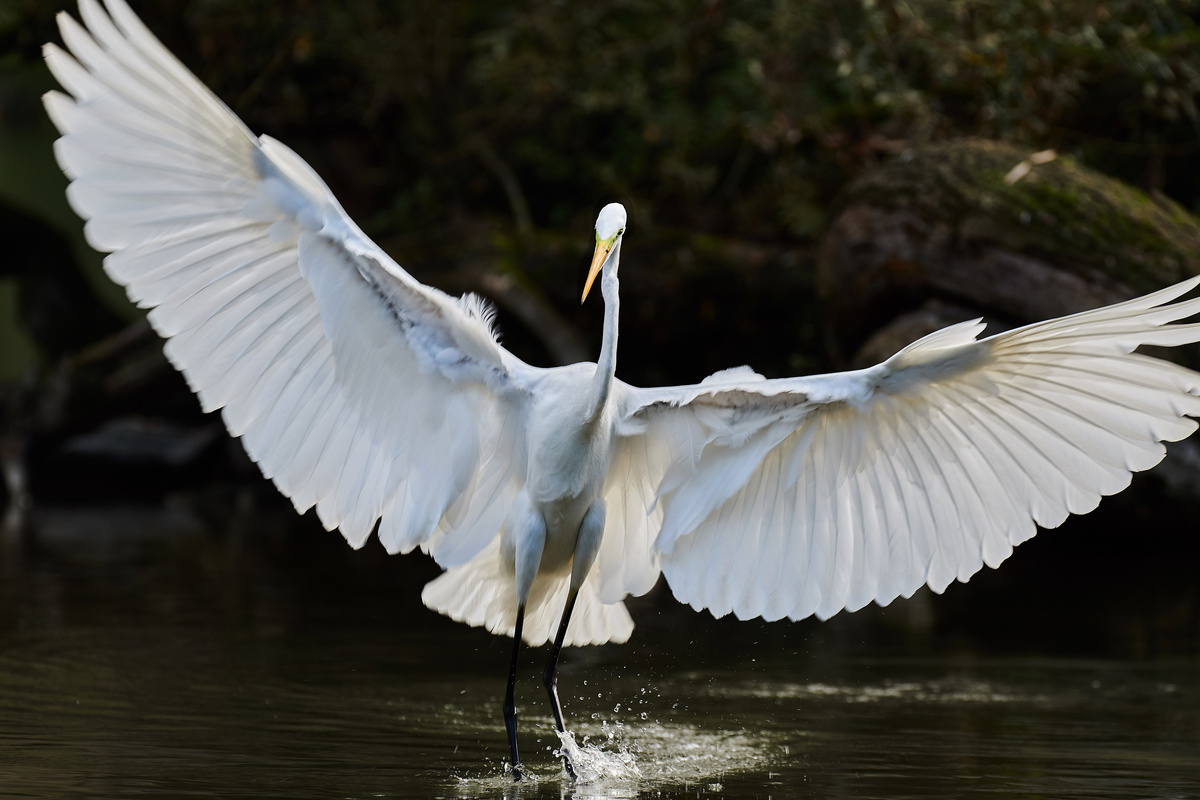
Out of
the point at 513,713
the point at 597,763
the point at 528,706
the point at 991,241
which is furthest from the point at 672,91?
the point at 597,763

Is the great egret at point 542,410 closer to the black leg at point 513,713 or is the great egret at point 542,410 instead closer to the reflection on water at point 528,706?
the black leg at point 513,713

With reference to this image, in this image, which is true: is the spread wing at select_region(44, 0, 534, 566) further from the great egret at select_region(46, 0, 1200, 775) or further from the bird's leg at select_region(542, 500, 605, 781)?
the bird's leg at select_region(542, 500, 605, 781)

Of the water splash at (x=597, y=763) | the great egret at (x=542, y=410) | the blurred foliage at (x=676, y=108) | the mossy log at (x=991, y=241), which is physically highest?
the blurred foliage at (x=676, y=108)

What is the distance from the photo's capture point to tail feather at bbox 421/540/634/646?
13.6 feet

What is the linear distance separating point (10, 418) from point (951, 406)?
12.1m

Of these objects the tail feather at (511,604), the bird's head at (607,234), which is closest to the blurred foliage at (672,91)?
the bird's head at (607,234)

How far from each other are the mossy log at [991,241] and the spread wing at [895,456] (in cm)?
396

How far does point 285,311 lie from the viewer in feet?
11.8

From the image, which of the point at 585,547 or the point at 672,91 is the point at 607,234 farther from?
the point at 672,91

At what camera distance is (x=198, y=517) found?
35.2 ft

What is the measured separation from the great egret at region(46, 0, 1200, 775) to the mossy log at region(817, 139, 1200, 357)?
3980 mm

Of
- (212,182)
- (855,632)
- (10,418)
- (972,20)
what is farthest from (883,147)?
(10,418)

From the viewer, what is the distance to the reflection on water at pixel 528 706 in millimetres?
3447

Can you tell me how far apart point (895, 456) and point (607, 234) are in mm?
1045
